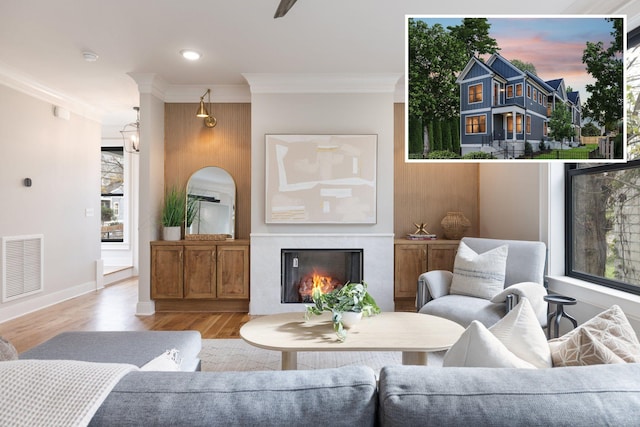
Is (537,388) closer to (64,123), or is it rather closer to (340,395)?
(340,395)

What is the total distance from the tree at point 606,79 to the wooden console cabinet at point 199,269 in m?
3.90

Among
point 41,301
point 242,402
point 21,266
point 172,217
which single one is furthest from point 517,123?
point 41,301

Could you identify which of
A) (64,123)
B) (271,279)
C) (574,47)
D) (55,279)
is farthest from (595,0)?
(55,279)

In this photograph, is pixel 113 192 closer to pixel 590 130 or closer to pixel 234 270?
pixel 234 270

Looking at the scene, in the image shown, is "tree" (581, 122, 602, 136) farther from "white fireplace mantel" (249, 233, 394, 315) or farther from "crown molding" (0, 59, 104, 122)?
"crown molding" (0, 59, 104, 122)

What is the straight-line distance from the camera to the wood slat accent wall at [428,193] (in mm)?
4934

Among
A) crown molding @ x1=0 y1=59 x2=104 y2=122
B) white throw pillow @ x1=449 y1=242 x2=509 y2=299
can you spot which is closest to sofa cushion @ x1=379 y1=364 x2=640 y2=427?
white throw pillow @ x1=449 y1=242 x2=509 y2=299

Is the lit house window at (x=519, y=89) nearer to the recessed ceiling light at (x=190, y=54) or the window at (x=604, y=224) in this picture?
the window at (x=604, y=224)

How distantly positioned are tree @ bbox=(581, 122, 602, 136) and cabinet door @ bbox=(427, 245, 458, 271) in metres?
3.68

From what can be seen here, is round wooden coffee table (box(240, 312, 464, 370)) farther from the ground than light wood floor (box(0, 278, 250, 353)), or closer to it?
farther from the ground

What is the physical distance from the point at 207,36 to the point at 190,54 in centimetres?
45

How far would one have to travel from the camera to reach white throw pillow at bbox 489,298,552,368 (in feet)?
3.70

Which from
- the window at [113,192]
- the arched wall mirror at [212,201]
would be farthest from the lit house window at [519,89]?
the window at [113,192]

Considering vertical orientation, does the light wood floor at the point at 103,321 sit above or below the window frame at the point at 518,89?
below
